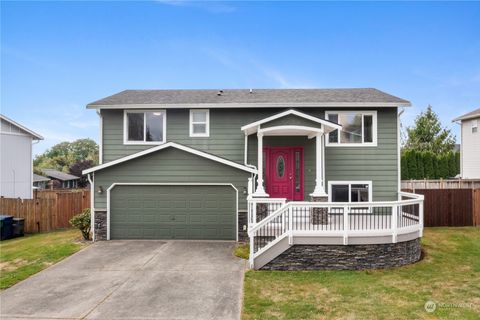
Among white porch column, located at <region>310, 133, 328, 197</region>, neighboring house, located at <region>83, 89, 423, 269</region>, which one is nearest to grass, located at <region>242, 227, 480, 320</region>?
white porch column, located at <region>310, 133, 328, 197</region>

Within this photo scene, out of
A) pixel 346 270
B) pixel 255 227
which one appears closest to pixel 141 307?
pixel 255 227

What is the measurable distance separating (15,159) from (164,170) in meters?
14.3

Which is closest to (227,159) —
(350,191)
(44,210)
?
(350,191)

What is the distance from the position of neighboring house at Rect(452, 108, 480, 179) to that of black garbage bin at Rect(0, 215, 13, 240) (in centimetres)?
2687

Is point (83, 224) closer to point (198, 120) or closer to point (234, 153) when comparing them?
point (198, 120)

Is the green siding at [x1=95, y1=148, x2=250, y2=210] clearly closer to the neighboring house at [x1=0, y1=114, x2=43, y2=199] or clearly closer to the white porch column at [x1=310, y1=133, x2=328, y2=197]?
the white porch column at [x1=310, y1=133, x2=328, y2=197]

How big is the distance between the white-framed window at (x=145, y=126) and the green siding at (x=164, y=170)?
1.32 metres

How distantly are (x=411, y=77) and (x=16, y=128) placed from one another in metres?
31.8

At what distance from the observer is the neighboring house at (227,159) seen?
10.5m

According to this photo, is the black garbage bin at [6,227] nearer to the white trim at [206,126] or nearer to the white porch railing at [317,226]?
the white trim at [206,126]

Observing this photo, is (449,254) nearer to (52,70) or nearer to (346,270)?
(346,270)

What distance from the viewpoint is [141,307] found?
5645 millimetres

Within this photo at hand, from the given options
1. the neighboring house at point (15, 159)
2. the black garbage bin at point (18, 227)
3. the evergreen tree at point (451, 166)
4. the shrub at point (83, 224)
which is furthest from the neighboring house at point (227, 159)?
the evergreen tree at point (451, 166)

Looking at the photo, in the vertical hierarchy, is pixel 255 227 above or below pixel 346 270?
above
